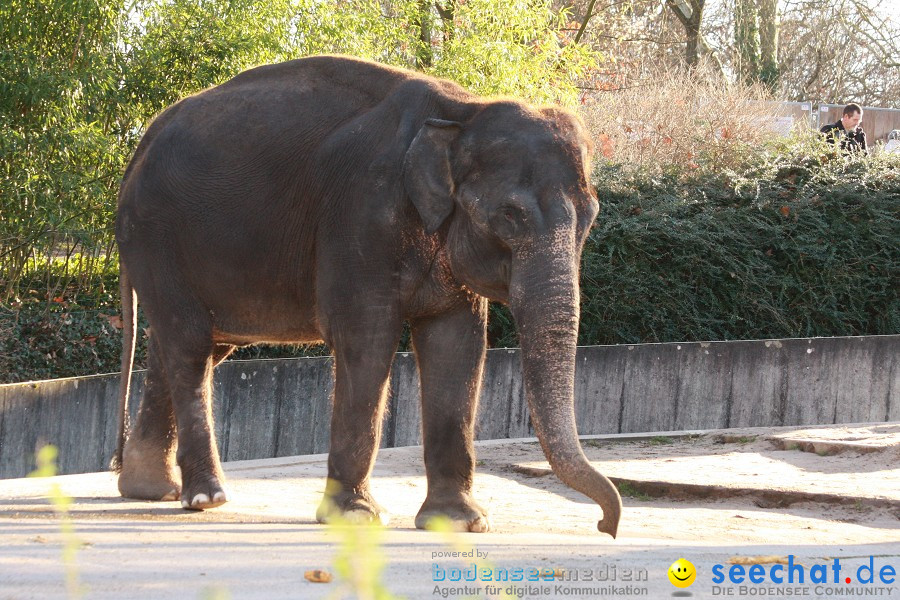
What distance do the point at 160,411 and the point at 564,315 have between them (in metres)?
2.93

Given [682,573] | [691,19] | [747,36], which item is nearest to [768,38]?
[747,36]

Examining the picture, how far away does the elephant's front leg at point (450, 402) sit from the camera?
6.27 meters

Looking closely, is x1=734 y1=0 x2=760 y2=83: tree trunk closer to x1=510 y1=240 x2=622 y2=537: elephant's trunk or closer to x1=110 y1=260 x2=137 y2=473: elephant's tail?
x1=110 y1=260 x2=137 y2=473: elephant's tail

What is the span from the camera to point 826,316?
1364cm

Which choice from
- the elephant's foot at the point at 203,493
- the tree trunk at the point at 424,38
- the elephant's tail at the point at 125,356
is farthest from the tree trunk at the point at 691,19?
the elephant's foot at the point at 203,493

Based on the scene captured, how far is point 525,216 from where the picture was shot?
5734mm

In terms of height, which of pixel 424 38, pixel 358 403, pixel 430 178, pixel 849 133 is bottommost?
pixel 358 403

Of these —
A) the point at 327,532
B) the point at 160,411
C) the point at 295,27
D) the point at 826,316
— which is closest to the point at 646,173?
the point at 826,316

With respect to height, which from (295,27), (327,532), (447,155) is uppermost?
(295,27)

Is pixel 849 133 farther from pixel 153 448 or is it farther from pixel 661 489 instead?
pixel 153 448

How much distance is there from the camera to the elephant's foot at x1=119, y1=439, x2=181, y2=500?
7172 mm

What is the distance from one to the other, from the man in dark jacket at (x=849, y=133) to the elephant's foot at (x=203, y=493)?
33.0 feet

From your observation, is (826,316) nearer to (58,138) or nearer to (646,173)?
(646,173)

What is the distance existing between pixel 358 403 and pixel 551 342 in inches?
44.2
